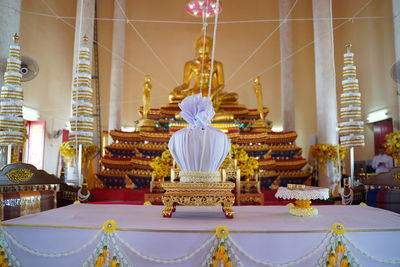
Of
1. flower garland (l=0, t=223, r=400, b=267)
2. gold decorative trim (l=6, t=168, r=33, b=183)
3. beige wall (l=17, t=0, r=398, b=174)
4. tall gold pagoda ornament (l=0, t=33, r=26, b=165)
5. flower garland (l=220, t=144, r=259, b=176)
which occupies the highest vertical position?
beige wall (l=17, t=0, r=398, b=174)

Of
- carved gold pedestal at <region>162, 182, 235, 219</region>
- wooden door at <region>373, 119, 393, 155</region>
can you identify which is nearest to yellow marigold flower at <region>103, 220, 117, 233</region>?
carved gold pedestal at <region>162, 182, 235, 219</region>

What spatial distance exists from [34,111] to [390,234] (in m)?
9.53

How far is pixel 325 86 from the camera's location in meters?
7.08

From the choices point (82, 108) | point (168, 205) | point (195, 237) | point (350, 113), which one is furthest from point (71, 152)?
point (350, 113)

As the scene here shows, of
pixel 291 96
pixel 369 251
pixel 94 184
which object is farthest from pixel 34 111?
pixel 369 251

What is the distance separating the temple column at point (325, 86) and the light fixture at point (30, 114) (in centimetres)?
743

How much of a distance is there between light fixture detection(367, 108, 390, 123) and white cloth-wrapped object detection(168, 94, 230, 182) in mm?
7803

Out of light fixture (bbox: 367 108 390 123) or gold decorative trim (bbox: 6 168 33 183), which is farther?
light fixture (bbox: 367 108 390 123)

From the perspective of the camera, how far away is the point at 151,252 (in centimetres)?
207

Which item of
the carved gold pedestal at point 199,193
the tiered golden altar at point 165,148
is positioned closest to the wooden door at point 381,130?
the tiered golden altar at point 165,148

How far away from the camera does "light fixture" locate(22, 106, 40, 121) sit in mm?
9102

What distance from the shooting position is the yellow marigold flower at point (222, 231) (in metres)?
2.02

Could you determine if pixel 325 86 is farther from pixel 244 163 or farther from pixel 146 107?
pixel 146 107

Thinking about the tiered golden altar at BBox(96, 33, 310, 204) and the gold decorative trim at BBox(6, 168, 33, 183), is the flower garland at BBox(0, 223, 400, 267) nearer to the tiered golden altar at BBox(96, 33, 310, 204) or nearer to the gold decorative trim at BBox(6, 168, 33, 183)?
the gold decorative trim at BBox(6, 168, 33, 183)
